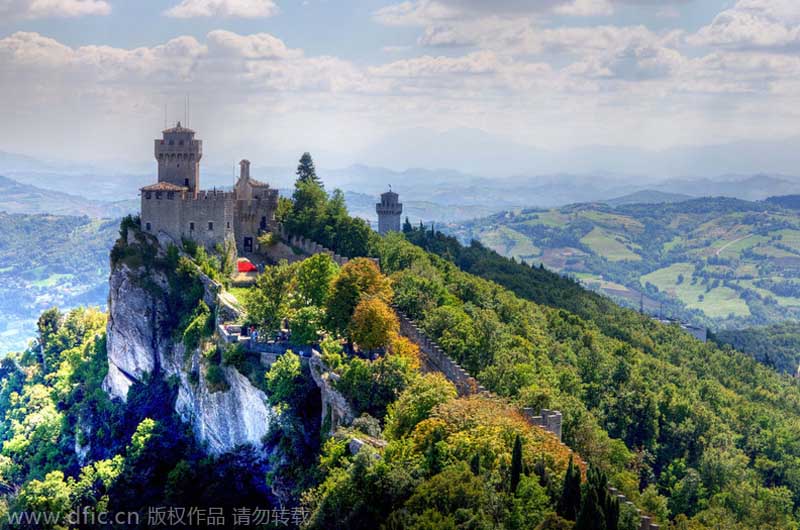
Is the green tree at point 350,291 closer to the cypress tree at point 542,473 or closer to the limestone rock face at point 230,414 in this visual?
the limestone rock face at point 230,414

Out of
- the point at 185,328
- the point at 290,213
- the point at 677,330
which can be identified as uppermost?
the point at 290,213

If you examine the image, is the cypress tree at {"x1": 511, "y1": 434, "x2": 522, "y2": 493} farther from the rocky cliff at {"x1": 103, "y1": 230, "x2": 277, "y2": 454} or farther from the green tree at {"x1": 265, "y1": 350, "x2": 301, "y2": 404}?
the rocky cliff at {"x1": 103, "y1": 230, "x2": 277, "y2": 454}

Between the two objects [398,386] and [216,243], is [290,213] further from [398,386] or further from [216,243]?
[398,386]

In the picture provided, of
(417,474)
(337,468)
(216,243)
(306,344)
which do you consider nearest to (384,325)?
(306,344)

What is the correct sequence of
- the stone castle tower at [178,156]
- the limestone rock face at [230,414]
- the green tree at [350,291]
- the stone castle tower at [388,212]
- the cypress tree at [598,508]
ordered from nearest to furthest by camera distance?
the cypress tree at [598,508], the limestone rock face at [230,414], the green tree at [350,291], the stone castle tower at [178,156], the stone castle tower at [388,212]

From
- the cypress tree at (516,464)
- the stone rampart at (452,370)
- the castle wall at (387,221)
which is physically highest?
→ the cypress tree at (516,464)

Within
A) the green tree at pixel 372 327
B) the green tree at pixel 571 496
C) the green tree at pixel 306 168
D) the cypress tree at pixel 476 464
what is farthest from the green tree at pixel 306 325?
the green tree at pixel 306 168

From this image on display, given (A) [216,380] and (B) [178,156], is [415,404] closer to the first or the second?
(A) [216,380]
